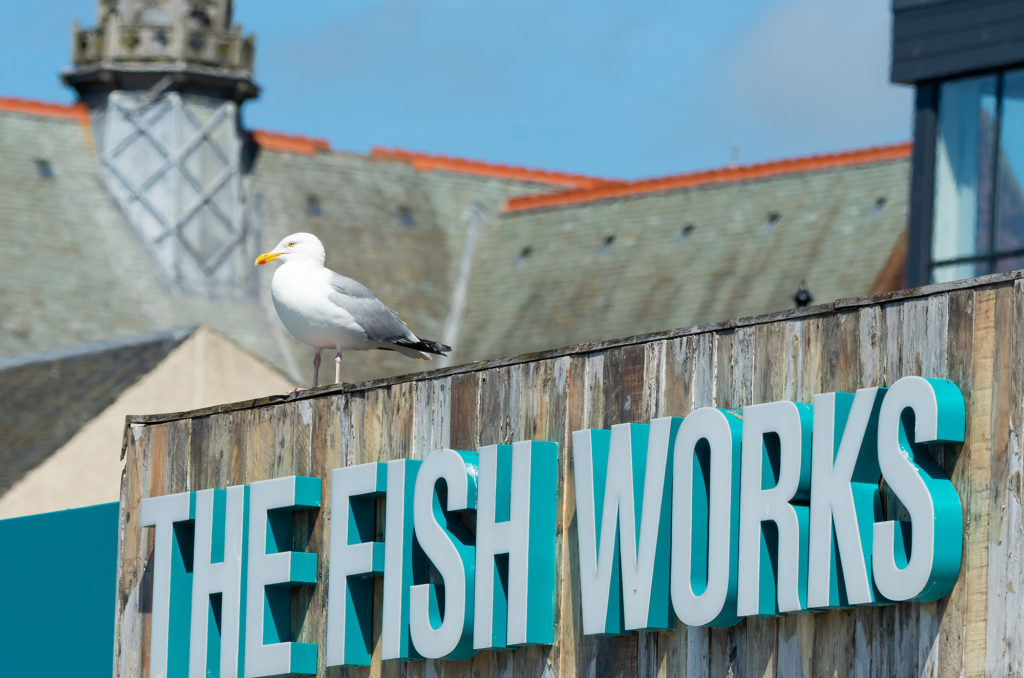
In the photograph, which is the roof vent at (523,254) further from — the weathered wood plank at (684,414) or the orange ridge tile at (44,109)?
the weathered wood plank at (684,414)

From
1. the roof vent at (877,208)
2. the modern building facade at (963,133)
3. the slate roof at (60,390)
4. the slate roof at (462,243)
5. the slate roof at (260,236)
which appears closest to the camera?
the modern building facade at (963,133)

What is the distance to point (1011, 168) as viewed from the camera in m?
20.4

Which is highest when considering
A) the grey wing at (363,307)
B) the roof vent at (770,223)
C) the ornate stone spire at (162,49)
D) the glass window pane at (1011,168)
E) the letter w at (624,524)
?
the ornate stone spire at (162,49)

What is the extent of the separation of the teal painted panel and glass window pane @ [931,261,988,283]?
9.21 metres

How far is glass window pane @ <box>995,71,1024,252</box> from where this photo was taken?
20.3m

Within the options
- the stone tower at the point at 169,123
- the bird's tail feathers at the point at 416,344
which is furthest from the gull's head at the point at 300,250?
the stone tower at the point at 169,123

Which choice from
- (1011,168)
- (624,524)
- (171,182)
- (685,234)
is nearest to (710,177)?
(685,234)

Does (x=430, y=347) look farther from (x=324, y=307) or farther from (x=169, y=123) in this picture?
(x=169, y=123)

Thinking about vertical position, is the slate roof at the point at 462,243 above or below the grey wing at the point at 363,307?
above

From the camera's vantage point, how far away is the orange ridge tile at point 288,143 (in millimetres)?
38594

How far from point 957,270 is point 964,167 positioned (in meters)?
0.98

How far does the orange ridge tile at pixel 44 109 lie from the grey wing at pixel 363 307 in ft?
82.8

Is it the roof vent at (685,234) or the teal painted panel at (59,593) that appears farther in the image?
the roof vent at (685,234)

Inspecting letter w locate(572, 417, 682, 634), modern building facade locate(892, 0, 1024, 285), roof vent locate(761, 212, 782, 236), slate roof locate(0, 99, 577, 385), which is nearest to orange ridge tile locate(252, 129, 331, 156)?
slate roof locate(0, 99, 577, 385)
